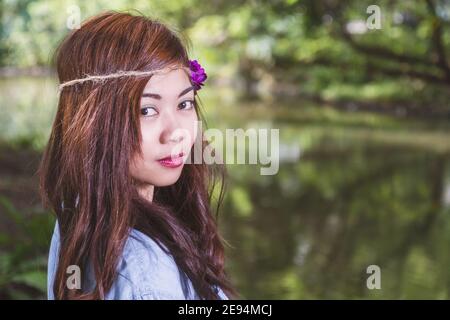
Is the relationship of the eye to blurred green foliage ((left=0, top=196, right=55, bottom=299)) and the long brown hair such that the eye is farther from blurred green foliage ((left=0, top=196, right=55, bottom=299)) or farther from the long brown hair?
blurred green foliage ((left=0, top=196, right=55, bottom=299))

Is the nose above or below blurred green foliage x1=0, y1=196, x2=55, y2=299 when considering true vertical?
above

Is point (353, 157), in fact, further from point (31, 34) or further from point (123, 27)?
point (123, 27)

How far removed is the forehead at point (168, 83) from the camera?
124cm

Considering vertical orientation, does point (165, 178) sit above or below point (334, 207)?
above

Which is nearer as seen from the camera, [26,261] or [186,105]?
[186,105]

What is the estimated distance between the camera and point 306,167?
1070 centimetres

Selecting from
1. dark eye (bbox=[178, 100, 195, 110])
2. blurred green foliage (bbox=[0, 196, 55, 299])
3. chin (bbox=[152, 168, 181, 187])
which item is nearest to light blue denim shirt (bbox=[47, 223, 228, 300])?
chin (bbox=[152, 168, 181, 187])

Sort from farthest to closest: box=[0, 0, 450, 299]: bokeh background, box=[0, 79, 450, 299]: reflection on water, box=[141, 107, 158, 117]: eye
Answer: box=[0, 79, 450, 299]: reflection on water
box=[0, 0, 450, 299]: bokeh background
box=[141, 107, 158, 117]: eye

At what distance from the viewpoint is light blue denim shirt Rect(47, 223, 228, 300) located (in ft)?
3.75

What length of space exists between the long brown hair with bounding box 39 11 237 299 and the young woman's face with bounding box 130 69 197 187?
21 mm

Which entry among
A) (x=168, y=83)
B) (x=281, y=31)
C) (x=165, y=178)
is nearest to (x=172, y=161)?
(x=165, y=178)

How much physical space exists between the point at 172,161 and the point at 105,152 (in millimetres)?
129

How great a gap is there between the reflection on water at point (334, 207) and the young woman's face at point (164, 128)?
184 centimetres

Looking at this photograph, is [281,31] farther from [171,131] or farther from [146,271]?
[146,271]
